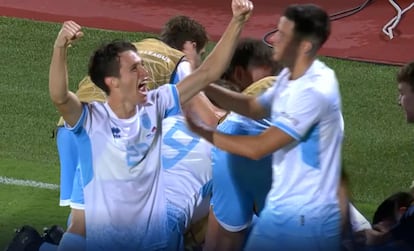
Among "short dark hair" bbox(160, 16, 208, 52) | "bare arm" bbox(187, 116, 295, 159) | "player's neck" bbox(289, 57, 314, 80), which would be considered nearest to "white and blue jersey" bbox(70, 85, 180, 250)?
"bare arm" bbox(187, 116, 295, 159)

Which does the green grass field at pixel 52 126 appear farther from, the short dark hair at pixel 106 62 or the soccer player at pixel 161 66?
the short dark hair at pixel 106 62

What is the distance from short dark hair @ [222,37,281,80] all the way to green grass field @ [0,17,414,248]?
5.81ft

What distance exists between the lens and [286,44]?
5113 millimetres

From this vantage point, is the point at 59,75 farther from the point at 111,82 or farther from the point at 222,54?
the point at 222,54

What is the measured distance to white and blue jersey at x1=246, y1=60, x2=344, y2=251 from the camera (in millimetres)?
5012

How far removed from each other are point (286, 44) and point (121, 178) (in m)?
0.98

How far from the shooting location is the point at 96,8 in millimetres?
14594

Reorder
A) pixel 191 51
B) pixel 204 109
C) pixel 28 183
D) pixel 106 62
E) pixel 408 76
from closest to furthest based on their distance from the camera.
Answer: pixel 106 62 → pixel 408 76 → pixel 204 109 → pixel 191 51 → pixel 28 183

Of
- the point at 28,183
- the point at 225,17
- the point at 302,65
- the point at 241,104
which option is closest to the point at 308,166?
the point at 302,65

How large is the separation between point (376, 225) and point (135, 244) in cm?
150

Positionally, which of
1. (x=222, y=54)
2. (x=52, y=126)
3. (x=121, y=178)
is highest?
(x=222, y=54)

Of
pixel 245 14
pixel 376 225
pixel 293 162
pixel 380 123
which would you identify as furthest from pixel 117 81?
pixel 380 123

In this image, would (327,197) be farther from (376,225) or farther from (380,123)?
(380,123)

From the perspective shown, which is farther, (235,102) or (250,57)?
(250,57)
